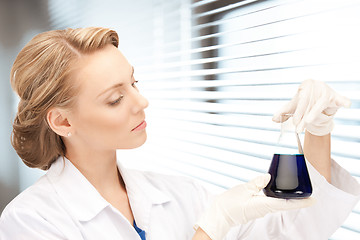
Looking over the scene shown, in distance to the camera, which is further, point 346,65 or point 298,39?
point 298,39

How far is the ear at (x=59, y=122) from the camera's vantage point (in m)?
1.19

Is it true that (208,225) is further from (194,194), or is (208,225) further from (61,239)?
(61,239)

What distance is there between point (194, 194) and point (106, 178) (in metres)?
0.33

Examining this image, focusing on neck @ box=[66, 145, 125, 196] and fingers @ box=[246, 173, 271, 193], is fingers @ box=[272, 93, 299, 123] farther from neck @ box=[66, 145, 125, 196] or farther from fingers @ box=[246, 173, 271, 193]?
neck @ box=[66, 145, 125, 196]

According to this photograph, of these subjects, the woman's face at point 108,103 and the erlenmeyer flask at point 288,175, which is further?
the woman's face at point 108,103

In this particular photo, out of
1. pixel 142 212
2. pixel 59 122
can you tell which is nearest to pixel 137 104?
pixel 59 122

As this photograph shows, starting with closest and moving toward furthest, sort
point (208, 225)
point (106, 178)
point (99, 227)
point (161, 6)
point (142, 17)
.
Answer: point (208, 225), point (99, 227), point (106, 178), point (161, 6), point (142, 17)

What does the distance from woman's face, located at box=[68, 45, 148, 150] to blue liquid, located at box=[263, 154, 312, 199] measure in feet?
1.46

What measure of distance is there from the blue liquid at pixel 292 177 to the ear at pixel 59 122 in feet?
2.16

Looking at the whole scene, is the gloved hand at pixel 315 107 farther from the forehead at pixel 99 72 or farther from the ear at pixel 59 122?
the ear at pixel 59 122

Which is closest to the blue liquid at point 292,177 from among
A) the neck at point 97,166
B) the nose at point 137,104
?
the nose at point 137,104

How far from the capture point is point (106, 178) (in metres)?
1.31

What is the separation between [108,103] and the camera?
1140 millimetres

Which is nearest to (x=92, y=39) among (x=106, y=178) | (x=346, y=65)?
(x=106, y=178)
